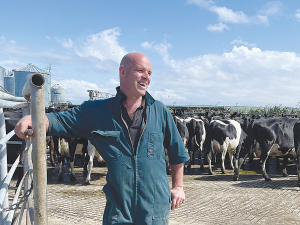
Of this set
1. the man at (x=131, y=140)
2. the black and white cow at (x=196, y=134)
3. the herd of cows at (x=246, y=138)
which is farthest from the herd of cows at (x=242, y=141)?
the man at (x=131, y=140)

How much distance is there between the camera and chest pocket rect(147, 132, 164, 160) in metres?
2.33

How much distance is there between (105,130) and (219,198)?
571 centimetres

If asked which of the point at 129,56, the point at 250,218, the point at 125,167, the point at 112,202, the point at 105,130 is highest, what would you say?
the point at 129,56

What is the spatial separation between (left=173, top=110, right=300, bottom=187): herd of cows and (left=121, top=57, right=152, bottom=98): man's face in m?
7.74

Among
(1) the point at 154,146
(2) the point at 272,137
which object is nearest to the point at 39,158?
(1) the point at 154,146

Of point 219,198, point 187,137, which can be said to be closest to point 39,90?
point 219,198

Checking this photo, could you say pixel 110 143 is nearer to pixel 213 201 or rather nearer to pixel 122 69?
pixel 122 69

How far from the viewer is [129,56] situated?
7.89ft

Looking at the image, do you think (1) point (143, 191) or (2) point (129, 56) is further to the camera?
(2) point (129, 56)

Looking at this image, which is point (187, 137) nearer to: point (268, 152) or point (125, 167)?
point (268, 152)

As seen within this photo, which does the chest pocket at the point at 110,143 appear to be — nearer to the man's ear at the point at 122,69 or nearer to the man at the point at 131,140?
the man at the point at 131,140

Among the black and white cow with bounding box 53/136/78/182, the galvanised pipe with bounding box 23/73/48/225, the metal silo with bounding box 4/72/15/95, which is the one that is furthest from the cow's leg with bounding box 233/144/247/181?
the metal silo with bounding box 4/72/15/95

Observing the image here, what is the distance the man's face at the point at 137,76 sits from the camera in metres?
2.37

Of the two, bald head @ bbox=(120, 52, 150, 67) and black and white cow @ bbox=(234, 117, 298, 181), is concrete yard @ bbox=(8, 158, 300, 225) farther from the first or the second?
bald head @ bbox=(120, 52, 150, 67)
